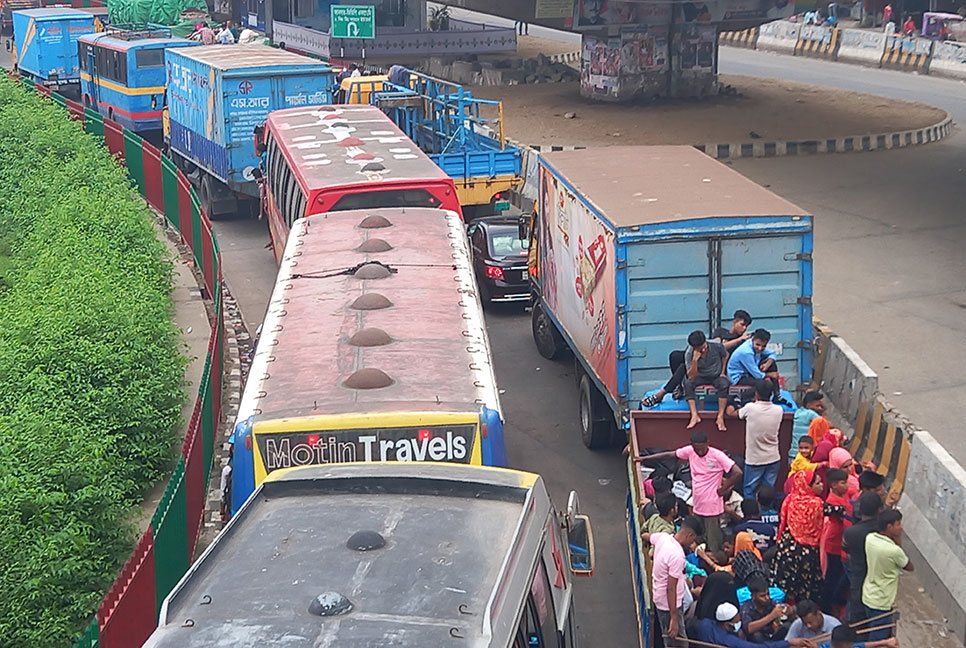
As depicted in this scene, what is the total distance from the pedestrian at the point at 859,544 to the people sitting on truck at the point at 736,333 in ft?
10.5

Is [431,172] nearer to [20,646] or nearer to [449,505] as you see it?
[20,646]

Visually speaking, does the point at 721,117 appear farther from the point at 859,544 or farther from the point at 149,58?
the point at 859,544

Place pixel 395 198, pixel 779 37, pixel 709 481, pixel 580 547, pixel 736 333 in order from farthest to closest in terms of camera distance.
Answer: pixel 779 37 < pixel 395 198 < pixel 736 333 < pixel 709 481 < pixel 580 547

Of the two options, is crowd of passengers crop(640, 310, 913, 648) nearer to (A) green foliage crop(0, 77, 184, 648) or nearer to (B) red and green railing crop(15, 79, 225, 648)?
(B) red and green railing crop(15, 79, 225, 648)

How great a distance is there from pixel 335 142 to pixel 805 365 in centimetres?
857

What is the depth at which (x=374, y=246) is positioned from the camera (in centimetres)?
1243

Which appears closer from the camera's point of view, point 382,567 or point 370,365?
point 382,567

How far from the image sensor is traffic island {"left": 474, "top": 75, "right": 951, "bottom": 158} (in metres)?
30.4

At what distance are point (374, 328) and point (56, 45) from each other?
32.1 m

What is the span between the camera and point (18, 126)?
2300cm

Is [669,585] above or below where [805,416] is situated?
below

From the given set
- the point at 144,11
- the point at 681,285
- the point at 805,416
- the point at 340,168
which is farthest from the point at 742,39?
the point at 805,416

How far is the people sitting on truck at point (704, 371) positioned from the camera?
430 inches

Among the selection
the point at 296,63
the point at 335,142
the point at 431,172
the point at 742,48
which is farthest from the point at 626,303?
the point at 742,48
